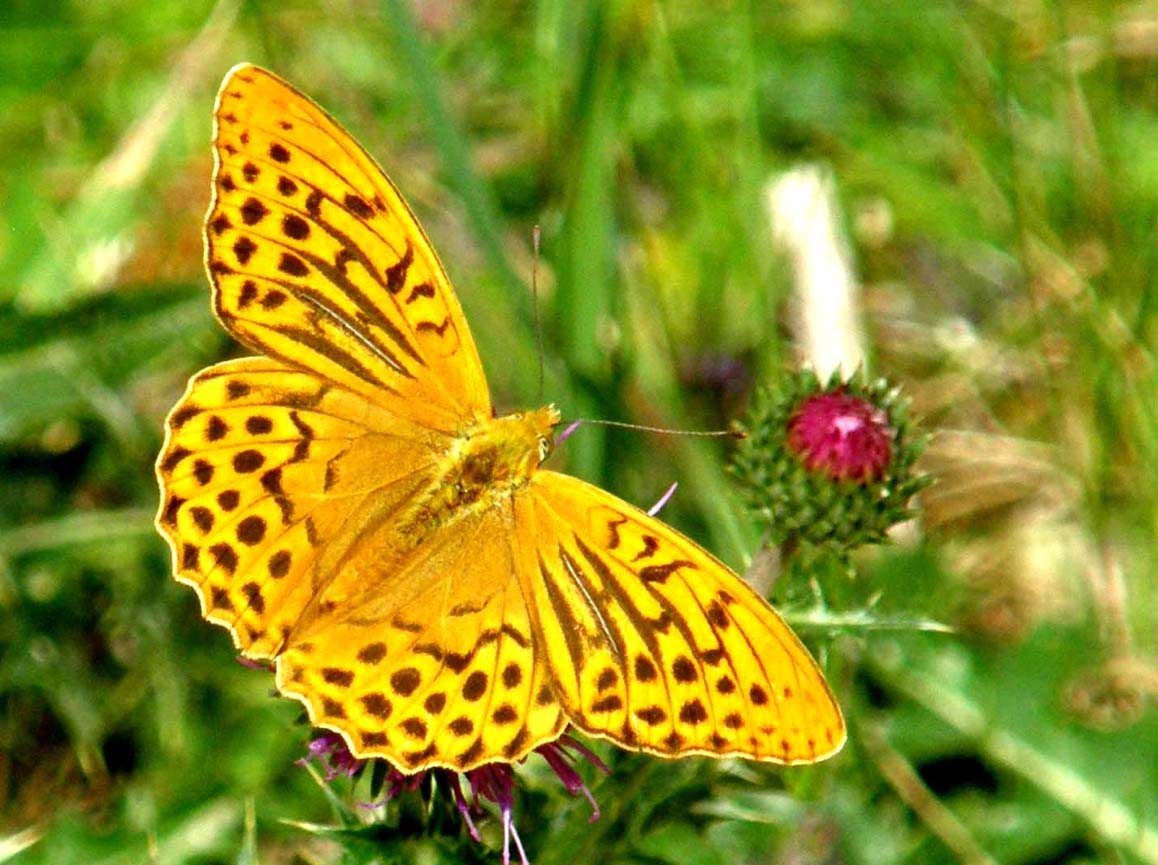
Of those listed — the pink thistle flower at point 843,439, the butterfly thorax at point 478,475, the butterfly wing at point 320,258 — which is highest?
the butterfly wing at point 320,258

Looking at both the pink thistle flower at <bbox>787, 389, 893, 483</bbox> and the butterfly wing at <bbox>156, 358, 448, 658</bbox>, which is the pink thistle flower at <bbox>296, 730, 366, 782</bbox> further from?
the pink thistle flower at <bbox>787, 389, 893, 483</bbox>

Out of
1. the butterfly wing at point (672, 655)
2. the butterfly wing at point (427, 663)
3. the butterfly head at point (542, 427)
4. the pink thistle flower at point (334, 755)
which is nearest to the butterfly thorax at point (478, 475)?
the butterfly head at point (542, 427)

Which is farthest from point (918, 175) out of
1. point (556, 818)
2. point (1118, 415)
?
point (556, 818)

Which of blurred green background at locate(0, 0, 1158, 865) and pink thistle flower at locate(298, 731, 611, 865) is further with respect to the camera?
blurred green background at locate(0, 0, 1158, 865)

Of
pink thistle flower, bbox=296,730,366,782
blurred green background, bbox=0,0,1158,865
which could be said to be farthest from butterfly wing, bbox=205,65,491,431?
blurred green background, bbox=0,0,1158,865

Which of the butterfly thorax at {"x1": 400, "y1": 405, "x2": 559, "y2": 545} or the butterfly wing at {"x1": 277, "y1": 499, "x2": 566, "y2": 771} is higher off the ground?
the butterfly thorax at {"x1": 400, "y1": 405, "x2": 559, "y2": 545}

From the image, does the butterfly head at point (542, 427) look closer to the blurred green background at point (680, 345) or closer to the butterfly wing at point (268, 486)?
the butterfly wing at point (268, 486)

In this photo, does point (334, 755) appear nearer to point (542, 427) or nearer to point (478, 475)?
point (478, 475)
